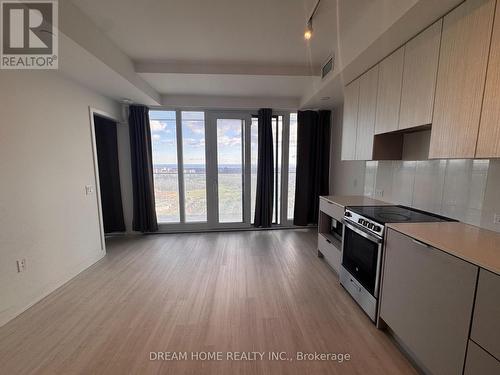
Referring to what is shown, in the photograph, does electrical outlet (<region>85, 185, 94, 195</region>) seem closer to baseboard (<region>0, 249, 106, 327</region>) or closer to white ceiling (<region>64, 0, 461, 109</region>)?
baseboard (<region>0, 249, 106, 327</region>)

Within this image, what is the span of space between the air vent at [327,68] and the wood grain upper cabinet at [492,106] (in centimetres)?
162

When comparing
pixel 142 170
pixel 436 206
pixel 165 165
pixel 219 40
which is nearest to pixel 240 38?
pixel 219 40

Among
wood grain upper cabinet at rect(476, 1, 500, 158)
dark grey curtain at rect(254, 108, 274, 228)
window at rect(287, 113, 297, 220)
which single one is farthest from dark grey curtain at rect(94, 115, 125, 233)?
wood grain upper cabinet at rect(476, 1, 500, 158)

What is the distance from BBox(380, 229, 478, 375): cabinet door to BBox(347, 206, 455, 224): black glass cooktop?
0.79 ft

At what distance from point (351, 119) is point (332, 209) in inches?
49.5

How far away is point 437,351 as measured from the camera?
1.32m

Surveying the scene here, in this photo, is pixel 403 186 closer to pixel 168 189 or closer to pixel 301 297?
pixel 301 297

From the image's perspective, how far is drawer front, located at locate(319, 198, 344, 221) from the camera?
262 cm

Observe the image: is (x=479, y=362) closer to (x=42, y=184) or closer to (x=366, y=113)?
(x=366, y=113)

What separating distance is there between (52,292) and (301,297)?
2.83 metres

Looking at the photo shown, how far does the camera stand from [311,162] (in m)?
4.40

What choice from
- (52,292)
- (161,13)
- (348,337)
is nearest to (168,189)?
(52,292)

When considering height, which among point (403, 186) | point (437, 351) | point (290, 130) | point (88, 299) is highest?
point (290, 130)

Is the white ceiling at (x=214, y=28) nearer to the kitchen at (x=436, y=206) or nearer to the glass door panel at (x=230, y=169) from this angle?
the kitchen at (x=436, y=206)
